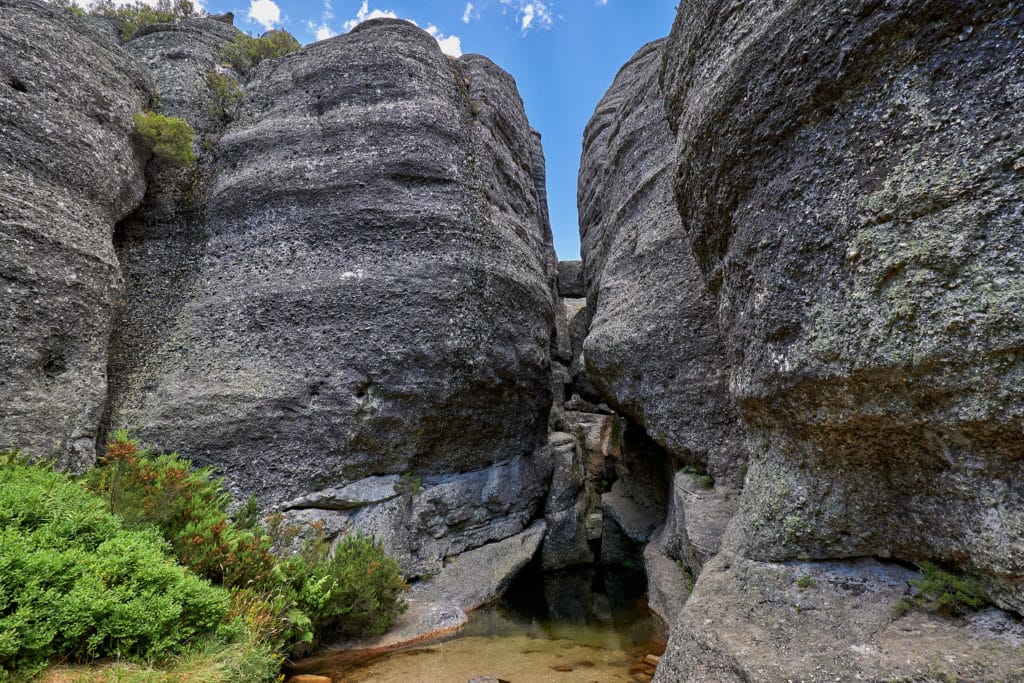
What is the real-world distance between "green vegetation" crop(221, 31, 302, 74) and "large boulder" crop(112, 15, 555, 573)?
0.86 meters

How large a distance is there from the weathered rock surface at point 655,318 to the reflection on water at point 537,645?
3.08m

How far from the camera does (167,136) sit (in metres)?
10.2

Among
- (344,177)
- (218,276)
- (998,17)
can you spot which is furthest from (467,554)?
(998,17)

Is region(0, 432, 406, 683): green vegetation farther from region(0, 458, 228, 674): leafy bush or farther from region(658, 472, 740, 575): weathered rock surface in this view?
region(658, 472, 740, 575): weathered rock surface

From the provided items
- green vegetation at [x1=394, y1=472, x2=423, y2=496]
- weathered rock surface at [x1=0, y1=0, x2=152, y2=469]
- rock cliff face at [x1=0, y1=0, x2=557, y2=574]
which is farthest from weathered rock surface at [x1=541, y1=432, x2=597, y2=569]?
weathered rock surface at [x1=0, y1=0, x2=152, y2=469]

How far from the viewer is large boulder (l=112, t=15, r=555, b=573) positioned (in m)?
8.89

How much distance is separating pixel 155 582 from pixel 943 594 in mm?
6420

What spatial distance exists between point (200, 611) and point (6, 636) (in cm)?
138

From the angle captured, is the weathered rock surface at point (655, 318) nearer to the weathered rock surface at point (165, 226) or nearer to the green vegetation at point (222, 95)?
the weathered rock surface at point (165, 226)

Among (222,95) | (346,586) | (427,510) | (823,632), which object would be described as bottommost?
(346,586)

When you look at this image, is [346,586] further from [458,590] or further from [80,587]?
[80,587]

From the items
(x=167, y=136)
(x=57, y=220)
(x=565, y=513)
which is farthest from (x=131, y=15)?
(x=565, y=513)

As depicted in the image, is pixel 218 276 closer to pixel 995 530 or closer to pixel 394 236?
pixel 394 236

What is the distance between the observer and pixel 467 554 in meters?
10.6
